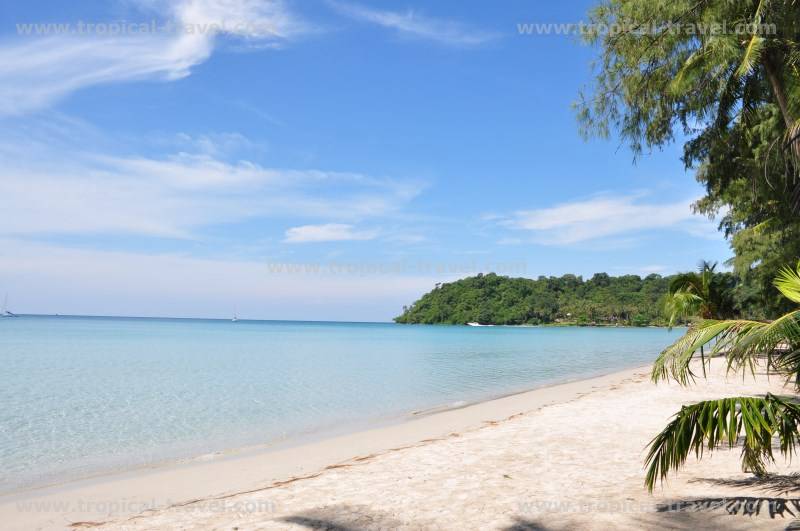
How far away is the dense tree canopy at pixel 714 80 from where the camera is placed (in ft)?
27.3

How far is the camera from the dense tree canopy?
833 centimetres

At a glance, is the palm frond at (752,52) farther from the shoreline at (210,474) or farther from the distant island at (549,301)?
the distant island at (549,301)

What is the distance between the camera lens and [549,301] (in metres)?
138

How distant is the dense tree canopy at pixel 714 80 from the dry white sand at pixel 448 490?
4716 millimetres

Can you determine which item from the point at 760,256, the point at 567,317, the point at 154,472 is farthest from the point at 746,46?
the point at 567,317

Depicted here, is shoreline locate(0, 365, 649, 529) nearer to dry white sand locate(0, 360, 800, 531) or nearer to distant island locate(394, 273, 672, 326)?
dry white sand locate(0, 360, 800, 531)

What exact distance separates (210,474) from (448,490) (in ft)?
12.4

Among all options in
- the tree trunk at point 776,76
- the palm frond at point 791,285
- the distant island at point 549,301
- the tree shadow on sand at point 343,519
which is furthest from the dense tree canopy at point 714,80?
the distant island at point 549,301

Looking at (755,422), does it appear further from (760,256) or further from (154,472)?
(760,256)

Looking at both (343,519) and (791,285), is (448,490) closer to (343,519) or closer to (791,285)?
(343,519)

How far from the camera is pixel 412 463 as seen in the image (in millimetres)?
6902

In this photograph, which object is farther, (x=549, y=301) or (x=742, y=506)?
(x=549, y=301)

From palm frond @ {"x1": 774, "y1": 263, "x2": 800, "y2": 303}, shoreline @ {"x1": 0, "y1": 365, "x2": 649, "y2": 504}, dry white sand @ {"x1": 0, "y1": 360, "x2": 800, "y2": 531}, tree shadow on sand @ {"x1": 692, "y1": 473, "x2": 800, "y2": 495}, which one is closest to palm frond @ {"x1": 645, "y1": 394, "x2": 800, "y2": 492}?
palm frond @ {"x1": 774, "y1": 263, "x2": 800, "y2": 303}

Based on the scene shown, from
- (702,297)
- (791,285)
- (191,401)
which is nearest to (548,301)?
(702,297)
